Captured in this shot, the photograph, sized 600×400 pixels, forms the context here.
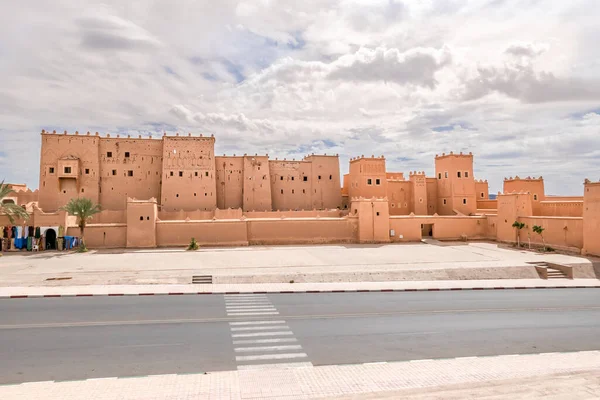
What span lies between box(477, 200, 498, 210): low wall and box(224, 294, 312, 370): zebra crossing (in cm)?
3596

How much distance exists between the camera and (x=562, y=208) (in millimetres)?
32406

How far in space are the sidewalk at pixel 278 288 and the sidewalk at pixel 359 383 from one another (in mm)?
8966

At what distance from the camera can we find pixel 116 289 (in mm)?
18000

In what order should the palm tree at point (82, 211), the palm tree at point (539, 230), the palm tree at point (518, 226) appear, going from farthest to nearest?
the palm tree at point (518, 226) → the palm tree at point (539, 230) → the palm tree at point (82, 211)

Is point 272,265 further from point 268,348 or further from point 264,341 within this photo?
point 268,348

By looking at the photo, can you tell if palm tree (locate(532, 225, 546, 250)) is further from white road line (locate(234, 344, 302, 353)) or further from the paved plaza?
white road line (locate(234, 344, 302, 353))

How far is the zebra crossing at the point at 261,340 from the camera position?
9727 millimetres

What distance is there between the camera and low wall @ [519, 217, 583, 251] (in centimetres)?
2764

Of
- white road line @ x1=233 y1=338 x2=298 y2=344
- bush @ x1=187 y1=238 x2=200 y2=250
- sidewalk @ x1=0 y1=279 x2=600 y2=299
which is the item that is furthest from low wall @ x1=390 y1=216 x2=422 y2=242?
white road line @ x1=233 y1=338 x2=298 y2=344

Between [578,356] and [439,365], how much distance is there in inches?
148

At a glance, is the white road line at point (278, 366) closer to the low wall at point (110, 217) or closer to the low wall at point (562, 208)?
the low wall at point (562, 208)

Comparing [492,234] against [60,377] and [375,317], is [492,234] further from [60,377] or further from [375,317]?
[60,377]

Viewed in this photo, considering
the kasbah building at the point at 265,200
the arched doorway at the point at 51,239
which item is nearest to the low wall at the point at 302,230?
the kasbah building at the point at 265,200

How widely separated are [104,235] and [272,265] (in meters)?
13.7
